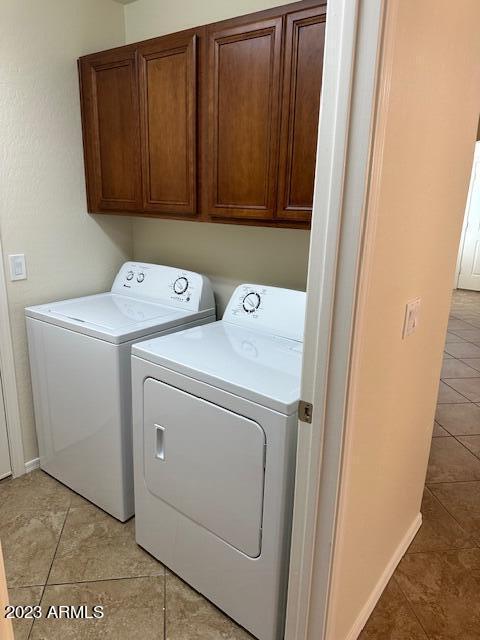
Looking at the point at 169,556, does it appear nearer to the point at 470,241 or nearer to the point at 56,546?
the point at 56,546

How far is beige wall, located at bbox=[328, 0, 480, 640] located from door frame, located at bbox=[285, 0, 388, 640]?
39mm

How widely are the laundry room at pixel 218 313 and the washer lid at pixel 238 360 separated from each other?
0.01 meters

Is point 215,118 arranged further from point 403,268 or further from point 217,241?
point 403,268

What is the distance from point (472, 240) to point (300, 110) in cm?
646

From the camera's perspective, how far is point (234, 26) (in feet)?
5.52

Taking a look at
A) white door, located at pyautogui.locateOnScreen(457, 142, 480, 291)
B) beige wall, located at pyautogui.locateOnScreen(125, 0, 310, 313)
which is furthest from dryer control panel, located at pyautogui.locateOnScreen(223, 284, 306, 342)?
white door, located at pyautogui.locateOnScreen(457, 142, 480, 291)

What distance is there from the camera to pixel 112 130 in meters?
2.19

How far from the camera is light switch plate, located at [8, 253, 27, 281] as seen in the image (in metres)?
2.16

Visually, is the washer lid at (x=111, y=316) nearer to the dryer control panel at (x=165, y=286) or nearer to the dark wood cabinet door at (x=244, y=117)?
the dryer control panel at (x=165, y=286)

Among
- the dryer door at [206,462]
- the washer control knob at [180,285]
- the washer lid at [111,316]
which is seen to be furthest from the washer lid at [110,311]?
the dryer door at [206,462]

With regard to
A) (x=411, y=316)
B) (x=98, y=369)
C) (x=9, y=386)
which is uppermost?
(x=411, y=316)

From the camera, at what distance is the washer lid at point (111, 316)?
6.21ft

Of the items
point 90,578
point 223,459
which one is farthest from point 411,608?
point 90,578

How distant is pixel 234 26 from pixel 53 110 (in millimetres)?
1021
